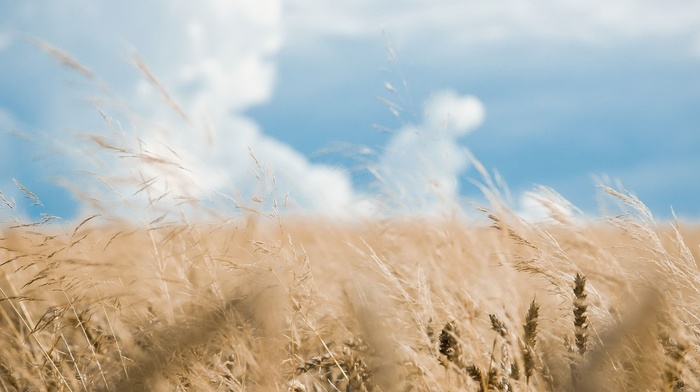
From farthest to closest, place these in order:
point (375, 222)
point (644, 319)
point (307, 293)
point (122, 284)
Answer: point (375, 222) → point (122, 284) → point (307, 293) → point (644, 319)

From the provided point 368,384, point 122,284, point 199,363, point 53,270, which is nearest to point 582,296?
point 368,384

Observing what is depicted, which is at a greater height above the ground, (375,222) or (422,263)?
(375,222)

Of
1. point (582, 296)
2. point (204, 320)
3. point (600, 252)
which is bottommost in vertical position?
point (204, 320)

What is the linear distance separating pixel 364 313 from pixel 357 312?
0.09m

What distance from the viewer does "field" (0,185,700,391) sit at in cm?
158

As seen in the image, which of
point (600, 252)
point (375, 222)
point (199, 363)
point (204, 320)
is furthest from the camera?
point (375, 222)

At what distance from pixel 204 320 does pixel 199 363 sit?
1.55 ft

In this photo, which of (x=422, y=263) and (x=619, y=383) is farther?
(x=422, y=263)

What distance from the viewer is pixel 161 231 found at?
9.38 ft

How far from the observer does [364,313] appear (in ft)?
4.45

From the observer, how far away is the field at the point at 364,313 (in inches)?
62.4

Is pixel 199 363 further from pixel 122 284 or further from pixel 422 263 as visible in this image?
pixel 422 263

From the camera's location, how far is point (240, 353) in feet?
6.92

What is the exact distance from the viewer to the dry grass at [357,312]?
160cm
